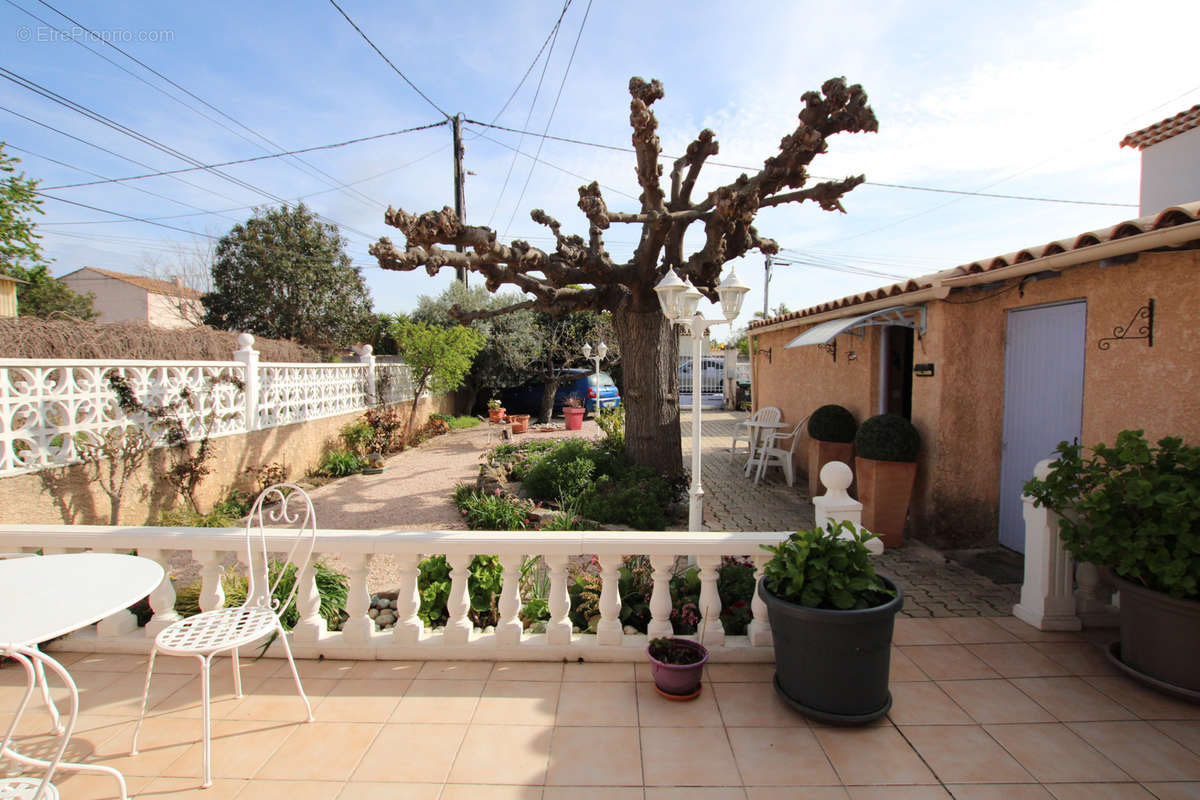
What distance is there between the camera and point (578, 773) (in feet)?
6.58

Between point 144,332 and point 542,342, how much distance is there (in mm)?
9185

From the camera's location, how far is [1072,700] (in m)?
2.49

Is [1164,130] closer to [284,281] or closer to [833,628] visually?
[833,628]

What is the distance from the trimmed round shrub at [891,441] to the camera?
16.4ft

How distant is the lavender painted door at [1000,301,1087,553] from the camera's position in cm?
407

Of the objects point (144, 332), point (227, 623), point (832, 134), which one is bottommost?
point (227, 623)

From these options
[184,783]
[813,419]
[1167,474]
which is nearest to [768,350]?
[813,419]

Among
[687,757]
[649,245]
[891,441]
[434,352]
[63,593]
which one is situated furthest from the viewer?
[434,352]

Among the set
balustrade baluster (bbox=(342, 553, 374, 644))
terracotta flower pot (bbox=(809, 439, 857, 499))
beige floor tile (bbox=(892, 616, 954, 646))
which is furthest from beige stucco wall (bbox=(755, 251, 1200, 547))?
balustrade baluster (bbox=(342, 553, 374, 644))

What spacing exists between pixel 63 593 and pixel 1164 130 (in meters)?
11.5

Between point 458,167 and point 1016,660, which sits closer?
point 1016,660

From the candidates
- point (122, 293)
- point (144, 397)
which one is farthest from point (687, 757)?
point (122, 293)

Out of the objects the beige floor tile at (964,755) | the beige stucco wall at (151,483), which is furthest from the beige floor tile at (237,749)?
the beige stucco wall at (151,483)

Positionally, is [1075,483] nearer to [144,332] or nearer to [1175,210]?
[1175,210]
